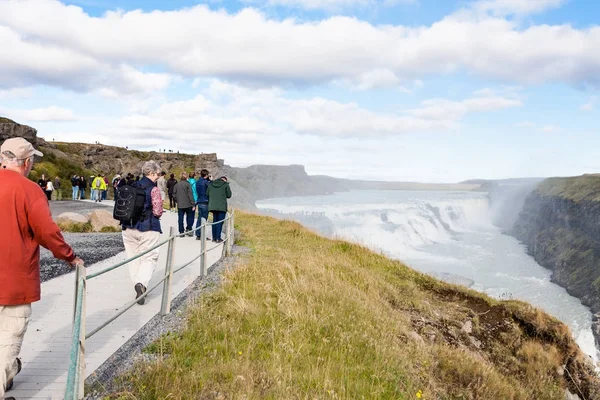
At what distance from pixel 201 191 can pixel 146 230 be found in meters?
7.59

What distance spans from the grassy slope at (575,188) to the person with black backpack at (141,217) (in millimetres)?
67228

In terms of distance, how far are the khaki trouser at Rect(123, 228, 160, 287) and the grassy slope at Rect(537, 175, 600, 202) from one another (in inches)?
2648

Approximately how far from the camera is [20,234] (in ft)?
11.1

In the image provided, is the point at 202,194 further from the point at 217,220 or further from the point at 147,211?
the point at 147,211

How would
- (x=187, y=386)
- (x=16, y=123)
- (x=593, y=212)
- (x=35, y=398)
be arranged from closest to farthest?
1. (x=35, y=398)
2. (x=187, y=386)
3. (x=16, y=123)
4. (x=593, y=212)

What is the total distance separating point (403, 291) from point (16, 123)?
46481 mm

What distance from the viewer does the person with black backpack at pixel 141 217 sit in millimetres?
6840

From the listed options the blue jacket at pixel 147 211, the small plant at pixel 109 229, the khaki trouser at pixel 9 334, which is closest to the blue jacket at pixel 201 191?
the small plant at pixel 109 229

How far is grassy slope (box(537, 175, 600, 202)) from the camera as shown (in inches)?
Answer: 2496

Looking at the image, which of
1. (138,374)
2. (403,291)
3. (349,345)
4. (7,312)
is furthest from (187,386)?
(403,291)

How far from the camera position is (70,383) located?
346cm

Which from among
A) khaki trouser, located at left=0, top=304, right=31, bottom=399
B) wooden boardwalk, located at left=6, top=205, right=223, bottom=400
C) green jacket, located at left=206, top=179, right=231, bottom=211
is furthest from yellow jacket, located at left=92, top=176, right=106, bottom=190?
khaki trouser, located at left=0, top=304, right=31, bottom=399

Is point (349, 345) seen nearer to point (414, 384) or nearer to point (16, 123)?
point (414, 384)

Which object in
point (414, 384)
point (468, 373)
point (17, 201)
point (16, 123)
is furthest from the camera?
point (16, 123)
